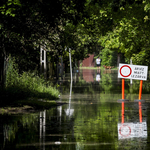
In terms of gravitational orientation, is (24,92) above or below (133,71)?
below

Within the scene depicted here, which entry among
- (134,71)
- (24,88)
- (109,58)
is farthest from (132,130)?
(109,58)

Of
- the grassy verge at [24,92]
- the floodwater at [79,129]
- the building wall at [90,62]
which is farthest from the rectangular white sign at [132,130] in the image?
the building wall at [90,62]

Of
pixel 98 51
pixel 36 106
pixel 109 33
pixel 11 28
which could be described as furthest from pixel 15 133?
pixel 98 51

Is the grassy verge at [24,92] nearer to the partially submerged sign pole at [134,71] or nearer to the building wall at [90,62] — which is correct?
the partially submerged sign pole at [134,71]

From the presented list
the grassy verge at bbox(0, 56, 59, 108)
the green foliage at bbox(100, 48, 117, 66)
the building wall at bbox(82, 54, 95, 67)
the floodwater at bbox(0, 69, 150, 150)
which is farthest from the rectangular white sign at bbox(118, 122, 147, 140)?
the building wall at bbox(82, 54, 95, 67)

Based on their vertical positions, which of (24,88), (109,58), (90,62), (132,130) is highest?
(90,62)

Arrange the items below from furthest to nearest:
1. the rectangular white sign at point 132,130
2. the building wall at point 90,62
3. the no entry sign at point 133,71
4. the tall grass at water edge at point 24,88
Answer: the building wall at point 90,62
the no entry sign at point 133,71
the tall grass at water edge at point 24,88
the rectangular white sign at point 132,130

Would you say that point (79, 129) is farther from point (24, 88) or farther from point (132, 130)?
point (24, 88)

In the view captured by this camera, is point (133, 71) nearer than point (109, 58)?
Yes

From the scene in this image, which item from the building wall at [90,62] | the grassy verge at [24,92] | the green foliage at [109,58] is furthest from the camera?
the building wall at [90,62]

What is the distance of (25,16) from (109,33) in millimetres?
24534

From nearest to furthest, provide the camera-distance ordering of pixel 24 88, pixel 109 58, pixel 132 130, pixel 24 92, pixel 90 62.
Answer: pixel 132 130, pixel 24 92, pixel 24 88, pixel 109 58, pixel 90 62

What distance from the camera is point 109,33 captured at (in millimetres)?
41125

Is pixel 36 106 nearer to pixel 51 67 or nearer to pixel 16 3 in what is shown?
pixel 16 3
